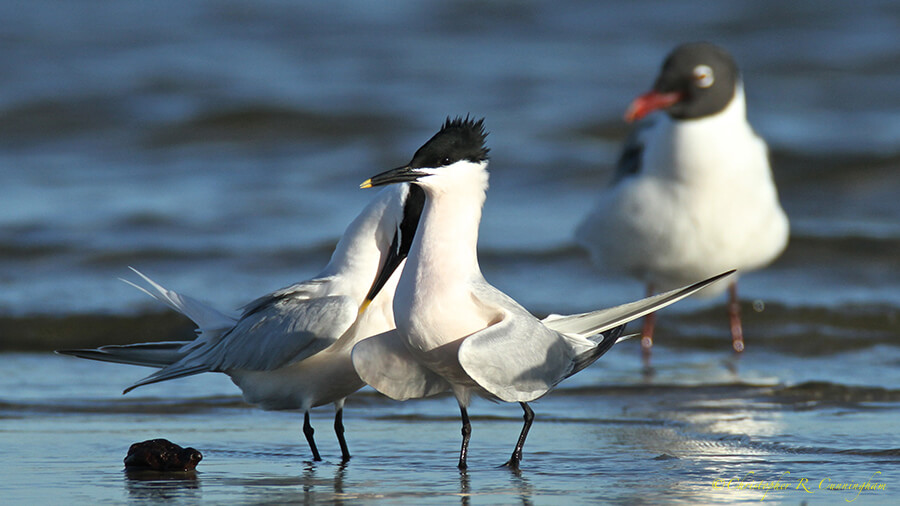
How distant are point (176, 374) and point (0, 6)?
15437mm

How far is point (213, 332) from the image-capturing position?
180 inches

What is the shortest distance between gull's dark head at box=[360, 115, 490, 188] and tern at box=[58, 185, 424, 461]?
1.61 feet

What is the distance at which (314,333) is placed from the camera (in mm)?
4043

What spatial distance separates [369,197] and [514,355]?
683 centimetres

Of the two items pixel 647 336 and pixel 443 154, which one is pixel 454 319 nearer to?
pixel 443 154

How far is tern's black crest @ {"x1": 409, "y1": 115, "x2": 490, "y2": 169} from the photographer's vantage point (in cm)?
378

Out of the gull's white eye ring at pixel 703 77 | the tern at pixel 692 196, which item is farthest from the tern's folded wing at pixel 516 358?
the gull's white eye ring at pixel 703 77

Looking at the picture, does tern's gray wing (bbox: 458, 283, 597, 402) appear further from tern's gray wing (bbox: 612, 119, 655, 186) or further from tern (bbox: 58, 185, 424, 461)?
tern's gray wing (bbox: 612, 119, 655, 186)

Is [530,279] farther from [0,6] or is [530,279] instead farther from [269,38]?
[0,6]

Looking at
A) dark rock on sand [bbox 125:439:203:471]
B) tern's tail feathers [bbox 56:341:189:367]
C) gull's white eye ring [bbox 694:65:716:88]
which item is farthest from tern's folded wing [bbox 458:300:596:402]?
gull's white eye ring [bbox 694:65:716:88]

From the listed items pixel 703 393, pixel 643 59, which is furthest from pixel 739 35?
pixel 703 393

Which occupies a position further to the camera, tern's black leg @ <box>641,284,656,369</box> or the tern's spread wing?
tern's black leg @ <box>641,284,656,369</box>

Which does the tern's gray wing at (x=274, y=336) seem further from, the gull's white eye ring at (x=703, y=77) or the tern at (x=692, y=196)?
the gull's white eye ring at (x=703, y=77)

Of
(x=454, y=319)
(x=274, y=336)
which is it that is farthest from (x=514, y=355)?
(x=274, y=336)
